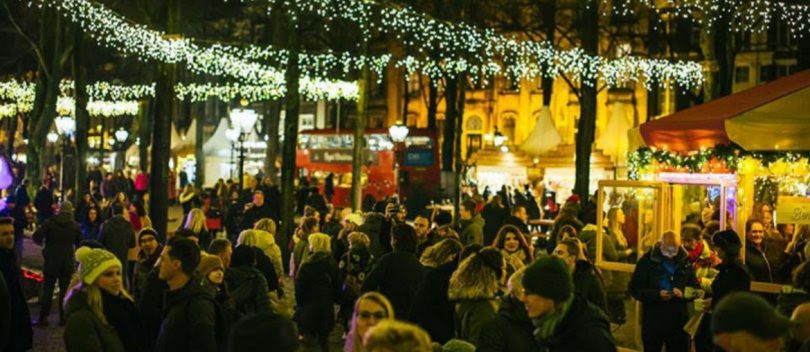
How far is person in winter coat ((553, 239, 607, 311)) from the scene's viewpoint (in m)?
10.1

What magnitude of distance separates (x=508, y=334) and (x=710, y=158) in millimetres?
8770

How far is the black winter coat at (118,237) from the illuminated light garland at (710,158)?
290 inches

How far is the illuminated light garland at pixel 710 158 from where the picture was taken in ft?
48.2

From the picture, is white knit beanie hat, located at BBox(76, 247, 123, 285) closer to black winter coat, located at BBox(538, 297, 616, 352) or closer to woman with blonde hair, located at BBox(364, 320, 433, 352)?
black winter coat, located at BBox(538, 297, 616, 352)

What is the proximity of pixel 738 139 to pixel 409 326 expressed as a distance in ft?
34.0

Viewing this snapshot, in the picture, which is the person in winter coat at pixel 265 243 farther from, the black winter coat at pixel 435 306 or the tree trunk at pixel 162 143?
the tree trunk at pixel 162 143

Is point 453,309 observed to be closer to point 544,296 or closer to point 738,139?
point 544,296

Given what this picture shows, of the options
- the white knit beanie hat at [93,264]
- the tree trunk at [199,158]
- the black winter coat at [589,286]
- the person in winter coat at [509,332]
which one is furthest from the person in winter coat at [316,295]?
the tree trunk at [199,158]

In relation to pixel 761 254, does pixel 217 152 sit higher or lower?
higher

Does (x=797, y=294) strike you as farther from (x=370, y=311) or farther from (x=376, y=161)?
(x=376, y=161)

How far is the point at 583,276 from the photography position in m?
10.3

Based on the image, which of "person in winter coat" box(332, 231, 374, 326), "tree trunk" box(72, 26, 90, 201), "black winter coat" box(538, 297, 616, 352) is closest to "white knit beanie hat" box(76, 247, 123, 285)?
"black winter coat" box(538, 297, 616, 352)

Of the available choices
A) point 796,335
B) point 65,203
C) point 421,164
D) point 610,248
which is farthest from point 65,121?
point 796,335

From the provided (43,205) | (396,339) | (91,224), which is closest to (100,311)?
(396,339)
